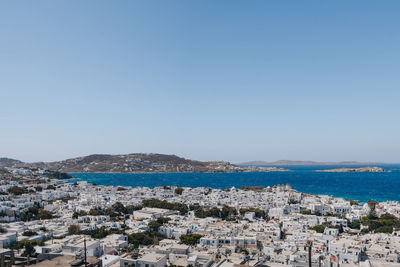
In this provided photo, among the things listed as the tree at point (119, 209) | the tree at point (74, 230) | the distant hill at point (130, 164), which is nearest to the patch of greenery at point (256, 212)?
the tree at point (119, 209)

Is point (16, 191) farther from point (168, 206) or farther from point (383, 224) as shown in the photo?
point (383, 224)

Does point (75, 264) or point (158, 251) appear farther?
point (158, 251)

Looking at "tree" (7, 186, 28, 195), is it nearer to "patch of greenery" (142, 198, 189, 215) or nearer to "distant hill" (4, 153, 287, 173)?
"patch of greenery" (142, 198, 189, 215)

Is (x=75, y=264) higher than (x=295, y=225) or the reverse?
higher

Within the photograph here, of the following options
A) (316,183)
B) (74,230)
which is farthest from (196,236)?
(316,183)

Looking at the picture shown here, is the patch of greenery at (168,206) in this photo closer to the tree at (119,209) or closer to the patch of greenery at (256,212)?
the tree at (119,209)

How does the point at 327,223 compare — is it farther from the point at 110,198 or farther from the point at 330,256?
the point at 110,198

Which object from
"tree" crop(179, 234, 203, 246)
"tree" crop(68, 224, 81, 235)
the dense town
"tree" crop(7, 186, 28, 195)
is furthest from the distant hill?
"tree" crop(179, 234, 203, 246)

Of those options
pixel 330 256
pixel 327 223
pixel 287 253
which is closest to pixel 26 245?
pixel 287 253
